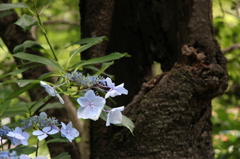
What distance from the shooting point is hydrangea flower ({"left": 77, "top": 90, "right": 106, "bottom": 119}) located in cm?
90

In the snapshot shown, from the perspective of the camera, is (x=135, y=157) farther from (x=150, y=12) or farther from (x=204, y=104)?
(x=150, y=12)

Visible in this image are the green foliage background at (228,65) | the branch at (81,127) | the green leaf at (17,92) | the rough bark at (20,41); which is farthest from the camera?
the green foliage background at (228,65)

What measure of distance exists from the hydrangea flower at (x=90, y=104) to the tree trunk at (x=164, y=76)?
58cm

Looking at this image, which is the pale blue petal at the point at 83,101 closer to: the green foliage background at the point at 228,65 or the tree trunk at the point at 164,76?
the tree trunk at the point at 164,76

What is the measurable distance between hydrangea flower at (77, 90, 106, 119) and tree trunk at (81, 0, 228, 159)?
58cm

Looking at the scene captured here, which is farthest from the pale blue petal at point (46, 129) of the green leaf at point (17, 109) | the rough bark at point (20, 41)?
the rough bark at point (20, 41)

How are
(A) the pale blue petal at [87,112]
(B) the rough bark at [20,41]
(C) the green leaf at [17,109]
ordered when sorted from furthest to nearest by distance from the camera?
1. (B) the rough bark at [20,41]
2. (C) the green leaf at [17,109]
3. (A) the pale blue petal at [87,112]

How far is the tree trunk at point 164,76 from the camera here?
4.84ft

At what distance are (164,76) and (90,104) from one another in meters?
0.68

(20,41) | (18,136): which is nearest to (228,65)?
(20,41)

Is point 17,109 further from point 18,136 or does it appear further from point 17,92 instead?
point 18,136

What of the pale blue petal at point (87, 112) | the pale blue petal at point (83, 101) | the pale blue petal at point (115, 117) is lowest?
the pale blue petal at point (115, 117)

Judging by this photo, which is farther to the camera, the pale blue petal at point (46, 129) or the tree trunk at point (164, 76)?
the tree trunk at point (164, 76)

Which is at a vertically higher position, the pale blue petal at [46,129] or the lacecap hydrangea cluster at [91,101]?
the lacecap hydrangea cluster at [91,101]
